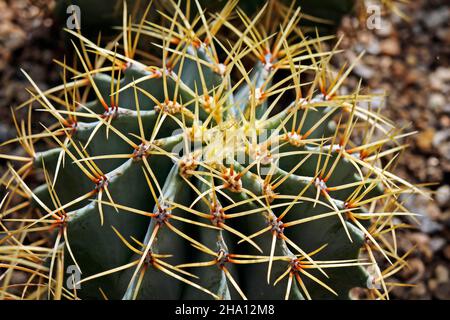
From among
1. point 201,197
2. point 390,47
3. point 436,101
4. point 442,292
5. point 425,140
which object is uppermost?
point 390,47

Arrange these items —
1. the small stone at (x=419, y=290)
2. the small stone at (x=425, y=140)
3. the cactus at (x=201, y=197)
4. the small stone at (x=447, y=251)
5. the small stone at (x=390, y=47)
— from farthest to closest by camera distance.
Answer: the small stone at (x=390, y=47), the small stone at (x=425, y=140), the small stone at (x=447, y=251), the small stone at (x=419, y=290), the cactus at (x=201, y=197)

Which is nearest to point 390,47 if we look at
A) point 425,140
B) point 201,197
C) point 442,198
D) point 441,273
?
point 425,140

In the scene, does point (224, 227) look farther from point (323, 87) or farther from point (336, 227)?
point (323, 87)

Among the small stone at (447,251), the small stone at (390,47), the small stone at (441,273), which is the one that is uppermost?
the small stone at (390,47)

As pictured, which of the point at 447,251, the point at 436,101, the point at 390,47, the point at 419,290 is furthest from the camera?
the point at 390,47

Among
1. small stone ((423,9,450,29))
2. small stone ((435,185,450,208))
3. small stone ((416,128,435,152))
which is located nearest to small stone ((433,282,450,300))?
small stone ((435,185,450,208))

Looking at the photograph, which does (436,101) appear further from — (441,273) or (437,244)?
(441,273)

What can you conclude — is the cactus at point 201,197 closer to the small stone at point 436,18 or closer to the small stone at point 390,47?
the small stone at point 390,47

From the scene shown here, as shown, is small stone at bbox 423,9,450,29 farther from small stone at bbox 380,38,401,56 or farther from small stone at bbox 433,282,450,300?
small stone at bbox 433,282,450,300

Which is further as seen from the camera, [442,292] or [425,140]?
[425,140]

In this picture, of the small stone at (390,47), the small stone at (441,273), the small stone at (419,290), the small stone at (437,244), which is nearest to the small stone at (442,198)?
the small stone at (437,244)
